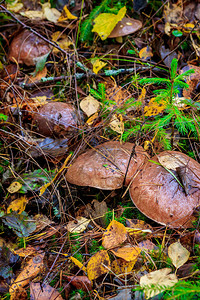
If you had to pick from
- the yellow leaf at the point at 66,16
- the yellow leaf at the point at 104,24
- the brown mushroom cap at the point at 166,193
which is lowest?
the brown mushroom cap at the point at 166,193

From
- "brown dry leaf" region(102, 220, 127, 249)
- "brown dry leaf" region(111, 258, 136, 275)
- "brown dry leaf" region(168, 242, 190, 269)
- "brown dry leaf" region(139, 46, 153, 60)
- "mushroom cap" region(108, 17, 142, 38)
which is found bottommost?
"brown dry leaf" region(111, 258, 136, 275)

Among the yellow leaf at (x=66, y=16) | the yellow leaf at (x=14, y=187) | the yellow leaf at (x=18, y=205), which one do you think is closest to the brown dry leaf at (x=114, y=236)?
the yellow leaf at (x=18, y=205)

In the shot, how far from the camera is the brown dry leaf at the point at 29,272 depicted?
75.0 inches

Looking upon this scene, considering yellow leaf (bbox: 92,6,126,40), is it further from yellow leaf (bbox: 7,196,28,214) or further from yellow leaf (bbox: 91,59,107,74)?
yellow leaf (bbox: 7,196,28,214)

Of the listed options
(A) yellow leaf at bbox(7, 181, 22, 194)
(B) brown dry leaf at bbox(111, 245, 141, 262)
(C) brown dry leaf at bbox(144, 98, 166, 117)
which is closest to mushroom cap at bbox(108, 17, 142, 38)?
(C) brown dry leaf at bbox(144, 98, 166, 117)

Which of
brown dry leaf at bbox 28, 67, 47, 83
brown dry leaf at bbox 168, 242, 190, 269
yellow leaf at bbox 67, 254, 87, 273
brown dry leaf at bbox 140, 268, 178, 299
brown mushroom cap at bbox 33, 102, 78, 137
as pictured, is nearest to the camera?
brown dry leaf at bbox 140, 268, 178, 299

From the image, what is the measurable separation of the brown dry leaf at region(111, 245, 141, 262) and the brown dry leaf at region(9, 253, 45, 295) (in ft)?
2.02

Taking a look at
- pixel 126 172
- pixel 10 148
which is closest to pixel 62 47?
pixel 10 148

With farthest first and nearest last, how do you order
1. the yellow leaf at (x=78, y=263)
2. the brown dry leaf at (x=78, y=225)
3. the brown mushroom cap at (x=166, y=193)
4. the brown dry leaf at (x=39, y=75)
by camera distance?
the brown dry leaf at (x=39, y=75) < the brown dry leaf at (x=78, y=225) < the brown mushroom cap at (x=166, y=193) < the yellow leaf at (x=78, y=263)

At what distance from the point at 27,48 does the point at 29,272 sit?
2.79 meters

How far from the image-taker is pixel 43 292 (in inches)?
70.0

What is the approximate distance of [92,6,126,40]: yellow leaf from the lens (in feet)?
10.6

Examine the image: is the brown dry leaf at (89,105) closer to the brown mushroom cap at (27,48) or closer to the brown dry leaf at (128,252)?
the brown mushroom cap at (27,48)

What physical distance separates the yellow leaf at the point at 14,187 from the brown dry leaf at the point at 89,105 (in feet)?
3.47
